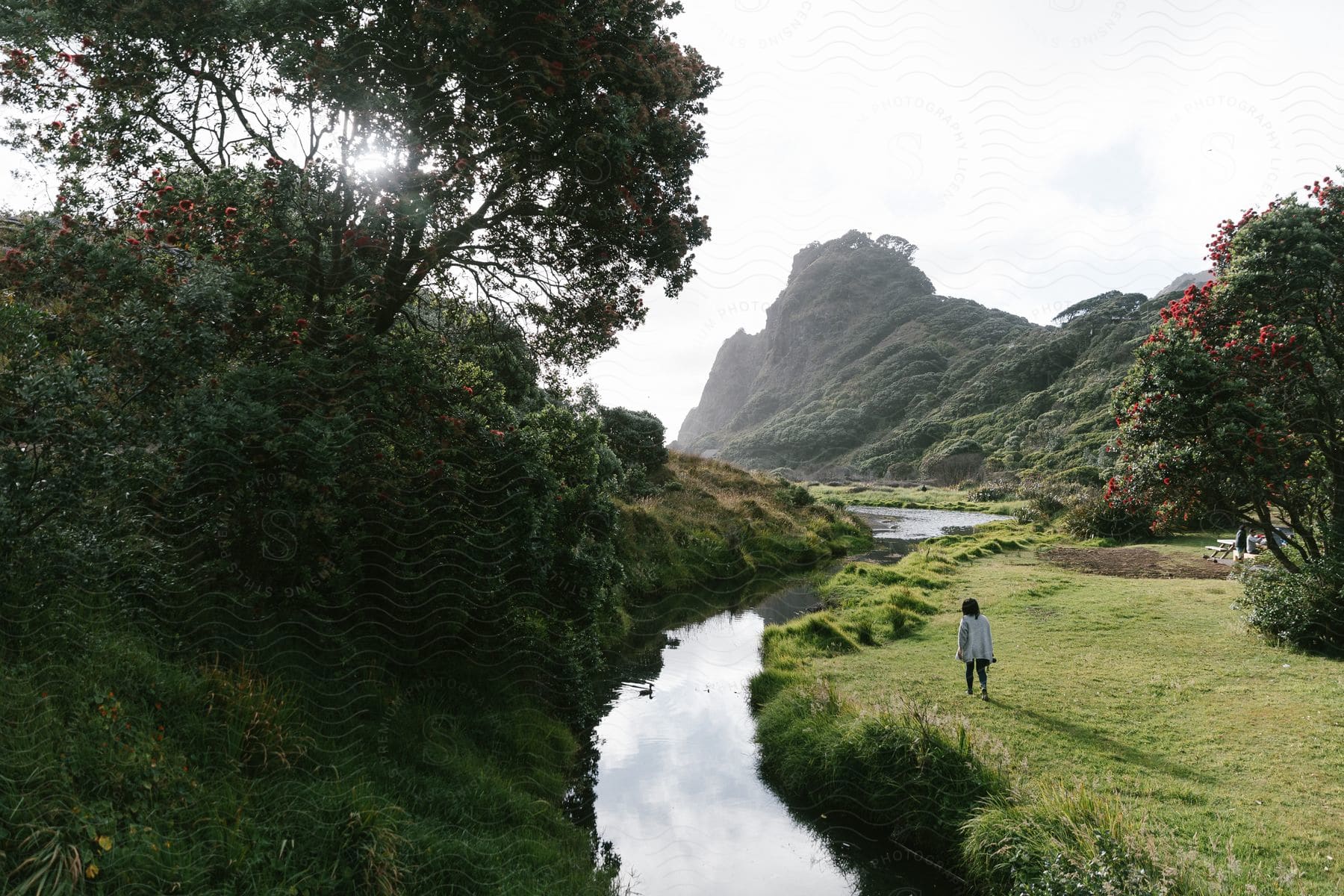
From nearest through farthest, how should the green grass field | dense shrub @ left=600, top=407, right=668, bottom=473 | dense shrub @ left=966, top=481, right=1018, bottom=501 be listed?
dense shrub @ left=600, top=407, right=668, bottom=473, the green grass field, dense shrub @ left=966, top=481, right=1018, bottom=501

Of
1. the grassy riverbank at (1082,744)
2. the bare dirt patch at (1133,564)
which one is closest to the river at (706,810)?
the grassy riverbank at (1082,744)

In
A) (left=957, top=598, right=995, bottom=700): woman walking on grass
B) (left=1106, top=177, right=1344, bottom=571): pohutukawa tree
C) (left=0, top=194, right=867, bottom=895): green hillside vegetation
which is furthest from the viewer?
(left=1106, top=177, right=1344, bottom=571): pohutukawa tree

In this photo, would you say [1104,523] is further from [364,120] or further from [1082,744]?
[364,120]

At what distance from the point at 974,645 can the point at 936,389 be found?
136 meters

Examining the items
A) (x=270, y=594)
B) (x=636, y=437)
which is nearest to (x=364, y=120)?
(x=270, y=594)

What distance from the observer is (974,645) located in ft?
33.9

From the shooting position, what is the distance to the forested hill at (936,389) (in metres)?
90.5

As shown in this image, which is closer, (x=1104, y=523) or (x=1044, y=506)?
(x=1104, y=523)

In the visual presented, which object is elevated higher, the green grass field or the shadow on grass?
the green grass field

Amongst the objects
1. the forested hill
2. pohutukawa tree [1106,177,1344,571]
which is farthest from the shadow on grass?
→ the forested hill

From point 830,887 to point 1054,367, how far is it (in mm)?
127303

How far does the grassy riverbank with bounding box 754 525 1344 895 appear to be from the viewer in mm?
5805

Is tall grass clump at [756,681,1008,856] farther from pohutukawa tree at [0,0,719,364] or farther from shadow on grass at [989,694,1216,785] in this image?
pohutukawa tree at [0,0,719,364]

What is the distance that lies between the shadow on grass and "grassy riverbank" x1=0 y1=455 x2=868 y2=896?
6530 mm
